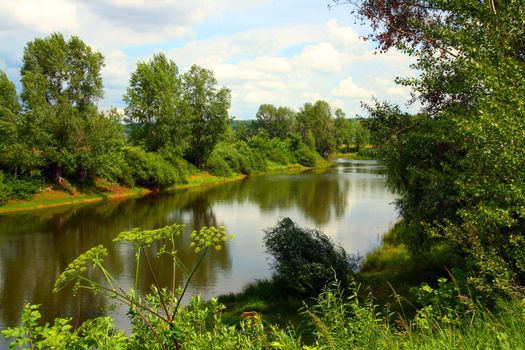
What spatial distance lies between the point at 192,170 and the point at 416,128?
45.5m

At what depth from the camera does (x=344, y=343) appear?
4.39 meters

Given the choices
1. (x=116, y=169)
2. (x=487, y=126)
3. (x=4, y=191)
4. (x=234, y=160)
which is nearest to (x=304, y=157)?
(x=234, y=160)

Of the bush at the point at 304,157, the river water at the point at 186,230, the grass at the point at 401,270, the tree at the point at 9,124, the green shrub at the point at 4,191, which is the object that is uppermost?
the tree at the point at 9,124

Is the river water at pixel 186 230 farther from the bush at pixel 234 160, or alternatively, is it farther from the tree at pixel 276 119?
the tree at pixel 276 119

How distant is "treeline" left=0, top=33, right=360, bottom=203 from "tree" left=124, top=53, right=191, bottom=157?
12 centimetres

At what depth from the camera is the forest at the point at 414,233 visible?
14.9 ft

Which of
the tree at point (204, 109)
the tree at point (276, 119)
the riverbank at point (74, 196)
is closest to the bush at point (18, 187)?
the riverbank at point (74, 196)

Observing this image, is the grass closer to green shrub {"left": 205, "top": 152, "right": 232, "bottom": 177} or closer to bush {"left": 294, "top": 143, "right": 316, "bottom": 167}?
green shrub {"left": 205, "top": 152, "right": 232, "bottom": 177}

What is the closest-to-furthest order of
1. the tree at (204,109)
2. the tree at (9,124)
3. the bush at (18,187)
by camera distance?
the bush at (18,187)
the tree at (9,124)
the tree at (204,109)

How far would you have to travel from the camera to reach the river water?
53.0 feet

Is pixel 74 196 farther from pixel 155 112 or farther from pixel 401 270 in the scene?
pixel 401 270

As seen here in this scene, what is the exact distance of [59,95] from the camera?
37.2 m

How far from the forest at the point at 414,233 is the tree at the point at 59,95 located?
0.53 feet

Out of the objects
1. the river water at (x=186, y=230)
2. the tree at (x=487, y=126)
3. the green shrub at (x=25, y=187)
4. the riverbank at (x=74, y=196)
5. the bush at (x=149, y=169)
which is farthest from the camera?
the bush at (x=149, y=169)
